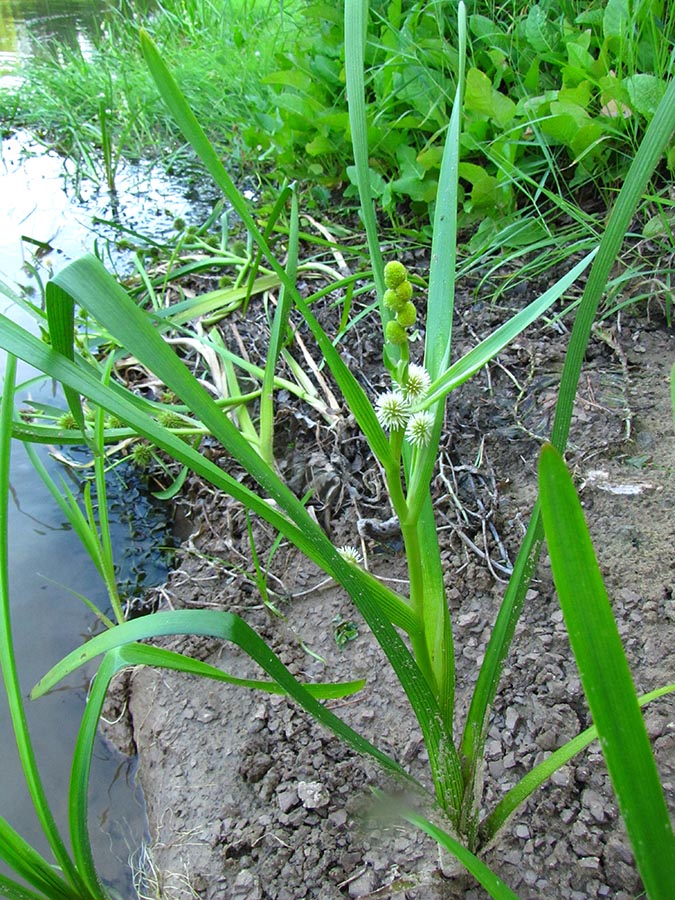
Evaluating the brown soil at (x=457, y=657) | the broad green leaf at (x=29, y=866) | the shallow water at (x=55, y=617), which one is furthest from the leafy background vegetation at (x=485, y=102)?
the broad green leaf at (x=29, y=866)

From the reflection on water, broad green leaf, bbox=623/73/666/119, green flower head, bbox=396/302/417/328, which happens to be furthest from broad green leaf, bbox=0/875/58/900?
the reflection on water

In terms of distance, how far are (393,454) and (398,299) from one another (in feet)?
0.49

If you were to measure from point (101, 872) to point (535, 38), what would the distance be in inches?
74.8

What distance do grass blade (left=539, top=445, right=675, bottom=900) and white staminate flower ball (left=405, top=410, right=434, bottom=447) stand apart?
0.81 ft

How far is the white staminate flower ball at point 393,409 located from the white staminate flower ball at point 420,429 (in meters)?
0.02

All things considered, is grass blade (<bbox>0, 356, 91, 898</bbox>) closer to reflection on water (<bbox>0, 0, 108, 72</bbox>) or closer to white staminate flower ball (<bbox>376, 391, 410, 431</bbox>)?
white staminate flower ball (<bbox>376, 391, 410, 431</bbox>)

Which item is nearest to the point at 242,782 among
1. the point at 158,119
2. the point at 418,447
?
the point at 418,447

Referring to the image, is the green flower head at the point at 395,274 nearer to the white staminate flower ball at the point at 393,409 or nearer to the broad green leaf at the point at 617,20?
the white staminate flower ball at the point at 393,409

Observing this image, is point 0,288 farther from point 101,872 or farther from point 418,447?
point 101,872

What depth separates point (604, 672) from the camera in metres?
0.40

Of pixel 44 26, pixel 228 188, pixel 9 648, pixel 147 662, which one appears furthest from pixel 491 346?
pixel 44 26

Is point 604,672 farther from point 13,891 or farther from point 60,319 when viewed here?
point 13,891

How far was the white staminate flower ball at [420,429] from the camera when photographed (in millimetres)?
636

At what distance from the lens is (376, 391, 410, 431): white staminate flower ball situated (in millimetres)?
609
